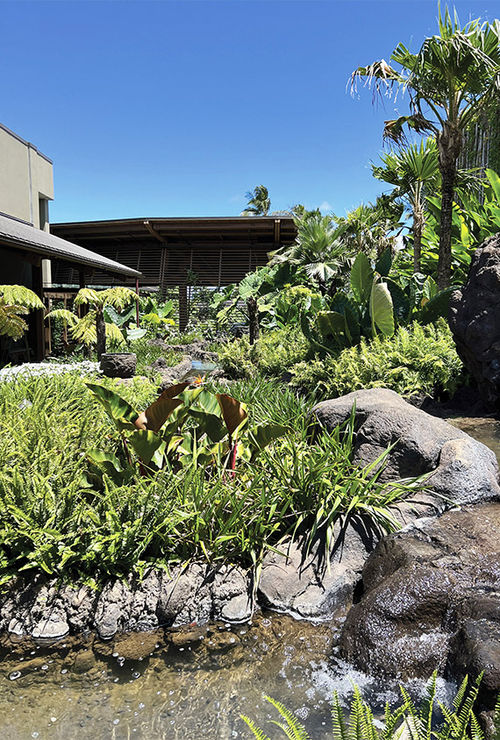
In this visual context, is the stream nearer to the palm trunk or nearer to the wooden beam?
the palm trunk

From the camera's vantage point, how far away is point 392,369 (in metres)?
7.70

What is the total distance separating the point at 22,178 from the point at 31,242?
9311mm

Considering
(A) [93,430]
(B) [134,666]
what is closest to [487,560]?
(B) [134,666]

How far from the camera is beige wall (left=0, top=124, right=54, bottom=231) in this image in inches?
648

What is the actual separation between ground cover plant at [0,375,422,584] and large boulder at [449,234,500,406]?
11.9ft

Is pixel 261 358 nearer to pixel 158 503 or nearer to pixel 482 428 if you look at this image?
pixel 482 428

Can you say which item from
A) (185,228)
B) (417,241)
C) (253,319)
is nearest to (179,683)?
(253,319)

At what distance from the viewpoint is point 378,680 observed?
105 inches

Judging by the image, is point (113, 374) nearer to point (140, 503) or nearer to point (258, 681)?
point (140, 503)

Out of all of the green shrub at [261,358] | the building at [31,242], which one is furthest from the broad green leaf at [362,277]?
the building at [31,242]

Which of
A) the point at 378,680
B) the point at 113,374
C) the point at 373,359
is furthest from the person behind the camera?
the point at 113,374

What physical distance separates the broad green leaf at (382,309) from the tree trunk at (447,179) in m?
2.82

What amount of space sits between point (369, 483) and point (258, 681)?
5.09ft

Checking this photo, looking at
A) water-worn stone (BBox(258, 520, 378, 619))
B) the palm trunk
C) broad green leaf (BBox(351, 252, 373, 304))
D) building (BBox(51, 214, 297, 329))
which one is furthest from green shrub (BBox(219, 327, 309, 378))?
building (BBox(51, 214, 297, 329))
